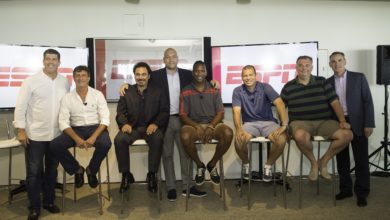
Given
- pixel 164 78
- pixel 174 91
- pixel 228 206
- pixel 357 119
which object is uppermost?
pixel 164 78

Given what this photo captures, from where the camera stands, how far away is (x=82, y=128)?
11.1 ft

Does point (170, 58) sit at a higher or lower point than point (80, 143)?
higher

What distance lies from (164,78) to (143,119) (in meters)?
0.63

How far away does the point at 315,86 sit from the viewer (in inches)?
145

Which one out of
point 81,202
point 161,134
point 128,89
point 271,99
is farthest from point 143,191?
point 271,99

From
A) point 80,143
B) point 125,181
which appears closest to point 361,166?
point 125,181

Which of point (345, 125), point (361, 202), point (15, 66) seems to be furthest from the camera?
point (15, 66)

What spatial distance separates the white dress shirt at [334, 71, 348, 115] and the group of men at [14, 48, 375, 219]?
1 centimetres

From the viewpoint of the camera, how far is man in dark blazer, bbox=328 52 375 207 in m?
3.44

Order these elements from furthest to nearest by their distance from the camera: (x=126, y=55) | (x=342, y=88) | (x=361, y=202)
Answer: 1. (x=126, y=55)
2. (x=342, y=88)
3. (x=361, y=202)

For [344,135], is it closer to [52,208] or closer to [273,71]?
[273,71]

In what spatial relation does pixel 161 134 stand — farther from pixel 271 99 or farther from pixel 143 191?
pixel 271 99

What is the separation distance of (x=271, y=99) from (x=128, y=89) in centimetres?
154

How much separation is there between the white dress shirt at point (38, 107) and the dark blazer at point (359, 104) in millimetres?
2915
